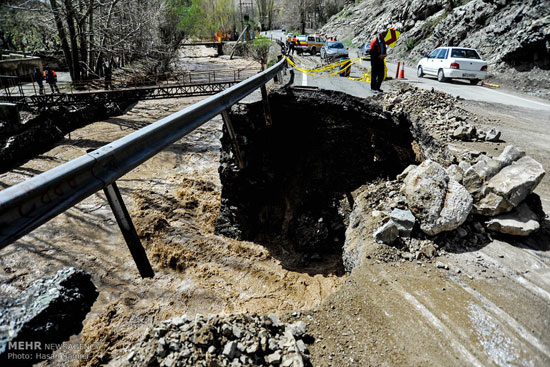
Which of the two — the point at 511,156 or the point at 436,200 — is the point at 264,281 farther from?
the point at 511,156

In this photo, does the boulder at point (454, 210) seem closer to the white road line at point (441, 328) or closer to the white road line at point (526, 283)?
the white road line at point (526, 283)

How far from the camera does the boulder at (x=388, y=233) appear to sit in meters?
3.82

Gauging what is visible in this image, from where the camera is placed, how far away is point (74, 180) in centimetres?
167

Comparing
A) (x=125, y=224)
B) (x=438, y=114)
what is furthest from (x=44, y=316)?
(x=438, y=114)

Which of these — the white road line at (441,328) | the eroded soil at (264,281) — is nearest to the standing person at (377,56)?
the eroded soil at (264,281)

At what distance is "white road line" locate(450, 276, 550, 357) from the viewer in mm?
2439

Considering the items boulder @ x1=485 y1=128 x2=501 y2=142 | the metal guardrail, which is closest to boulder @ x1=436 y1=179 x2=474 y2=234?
boulder @ x1=485 y1=128 x2=501 y2=142

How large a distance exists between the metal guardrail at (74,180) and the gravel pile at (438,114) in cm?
556

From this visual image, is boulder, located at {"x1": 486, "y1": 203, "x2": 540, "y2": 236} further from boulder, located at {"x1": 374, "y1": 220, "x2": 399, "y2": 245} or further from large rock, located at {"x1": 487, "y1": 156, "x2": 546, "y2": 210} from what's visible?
boulder, located at {"x1": 374, "y1": 220, "x2": 399, "y2": 245}

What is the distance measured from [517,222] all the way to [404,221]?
1221 millimetres

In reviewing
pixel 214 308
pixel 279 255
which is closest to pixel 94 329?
pixel 214 308

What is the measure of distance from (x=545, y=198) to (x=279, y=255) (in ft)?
23.2

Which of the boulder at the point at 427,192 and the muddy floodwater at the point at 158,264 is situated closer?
the boulder at the point at 427,192

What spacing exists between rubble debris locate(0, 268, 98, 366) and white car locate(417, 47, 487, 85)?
16.8m
